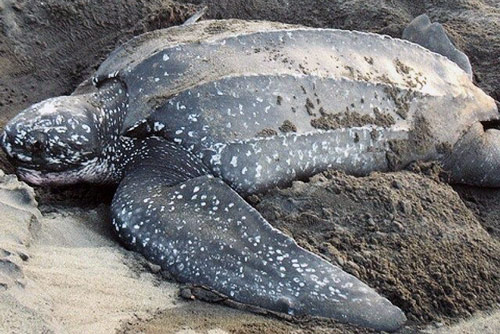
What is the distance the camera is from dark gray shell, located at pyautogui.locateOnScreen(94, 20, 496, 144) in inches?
89.7

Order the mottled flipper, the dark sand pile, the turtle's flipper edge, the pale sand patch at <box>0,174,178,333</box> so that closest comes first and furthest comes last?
the pale sand patch at <box>0,174,178,333</box>, the turtle's flipper edge, the dark sand pile, the mottled flipper

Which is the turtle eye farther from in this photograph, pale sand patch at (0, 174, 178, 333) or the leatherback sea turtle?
pale sand patch at (0, 174, 178, 333)

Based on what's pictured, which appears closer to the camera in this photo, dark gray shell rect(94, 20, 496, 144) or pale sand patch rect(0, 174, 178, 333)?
pale sand patch rect(0, 174, 178, 333)

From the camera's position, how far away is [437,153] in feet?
8.37

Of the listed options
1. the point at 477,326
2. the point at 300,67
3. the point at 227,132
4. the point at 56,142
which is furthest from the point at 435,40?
the point at 56,142

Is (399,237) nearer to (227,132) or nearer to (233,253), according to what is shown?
(233,253)

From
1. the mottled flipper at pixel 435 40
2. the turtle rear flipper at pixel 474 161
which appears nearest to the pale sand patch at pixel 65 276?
the turtle rear flipper at pixel 474 161

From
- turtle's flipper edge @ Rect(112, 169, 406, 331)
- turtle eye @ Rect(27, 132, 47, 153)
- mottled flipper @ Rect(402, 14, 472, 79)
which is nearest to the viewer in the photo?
turtle's flipper edge @ Rect(112, 169, 406, 331)

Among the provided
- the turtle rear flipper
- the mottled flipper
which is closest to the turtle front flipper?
the turtle rear flipper

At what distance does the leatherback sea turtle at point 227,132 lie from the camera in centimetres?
194

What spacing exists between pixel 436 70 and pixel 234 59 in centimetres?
96

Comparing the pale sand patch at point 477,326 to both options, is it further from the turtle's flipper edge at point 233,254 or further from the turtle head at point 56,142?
the turtle head at point 56,142

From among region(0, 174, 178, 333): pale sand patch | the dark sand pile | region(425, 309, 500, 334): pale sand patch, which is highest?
region(0, 174, 178, 333): pale sand patch

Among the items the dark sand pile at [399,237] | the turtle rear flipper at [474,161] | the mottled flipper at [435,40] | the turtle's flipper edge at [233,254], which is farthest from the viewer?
the mottled flipper at [435,40]
